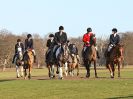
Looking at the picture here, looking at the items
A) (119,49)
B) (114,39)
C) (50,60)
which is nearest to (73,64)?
(50,60)

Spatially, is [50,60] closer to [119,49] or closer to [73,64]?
[119,49]

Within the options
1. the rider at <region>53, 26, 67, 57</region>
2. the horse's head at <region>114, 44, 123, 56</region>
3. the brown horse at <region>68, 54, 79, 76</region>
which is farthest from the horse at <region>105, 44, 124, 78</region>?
the brown horse at <region>68, 54, 79, 76</region>

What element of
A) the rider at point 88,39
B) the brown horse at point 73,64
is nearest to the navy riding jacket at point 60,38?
the rider at point 88,39

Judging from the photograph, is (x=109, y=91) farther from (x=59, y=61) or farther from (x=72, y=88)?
(x=59, y=61)

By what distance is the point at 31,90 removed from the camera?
69.4 ft

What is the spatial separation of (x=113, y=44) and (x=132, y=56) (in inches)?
3323

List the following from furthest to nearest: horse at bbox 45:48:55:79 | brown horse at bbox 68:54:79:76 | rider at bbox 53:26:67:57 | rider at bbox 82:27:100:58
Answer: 1. brown horse at bbox 68:54:79:76
2. horse at bbox 45:48:55:79
3. rider at bbox 82:27:100:58
4. rider at bbox 53:26:67:57

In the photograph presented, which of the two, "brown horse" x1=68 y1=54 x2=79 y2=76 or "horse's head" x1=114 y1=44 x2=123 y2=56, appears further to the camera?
"brown horse" x1=68 y1=54 x2=79 y2=76

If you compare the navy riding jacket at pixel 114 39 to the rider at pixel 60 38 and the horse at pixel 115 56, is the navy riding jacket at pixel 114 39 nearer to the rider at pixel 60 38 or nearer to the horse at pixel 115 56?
the horse at pixel 115 56

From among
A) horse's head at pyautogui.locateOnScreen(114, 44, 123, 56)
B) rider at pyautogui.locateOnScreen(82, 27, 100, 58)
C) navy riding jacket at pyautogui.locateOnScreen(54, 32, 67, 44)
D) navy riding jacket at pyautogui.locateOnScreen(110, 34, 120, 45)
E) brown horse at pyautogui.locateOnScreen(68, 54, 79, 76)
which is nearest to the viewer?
navy riding jacket at pyautogui.locateOnScreen(54, 32, 67, 44)

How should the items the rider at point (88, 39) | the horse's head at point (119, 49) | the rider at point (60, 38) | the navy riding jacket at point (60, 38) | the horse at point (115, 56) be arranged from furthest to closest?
1. the rider at point (88, 39)
2. the horse at point (115, 56)
3. the horse's head at point (119, 49)
4. the navy riding jacket at point (60, 38)
5. the rider at point (60, 38)

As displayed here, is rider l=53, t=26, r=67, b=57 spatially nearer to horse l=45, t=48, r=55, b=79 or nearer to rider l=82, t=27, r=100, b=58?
Result: horse l=45, t=48, r=55, b=79

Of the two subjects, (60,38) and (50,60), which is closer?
(60,38)

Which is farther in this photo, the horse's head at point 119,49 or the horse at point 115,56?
the horse at point 115,56
